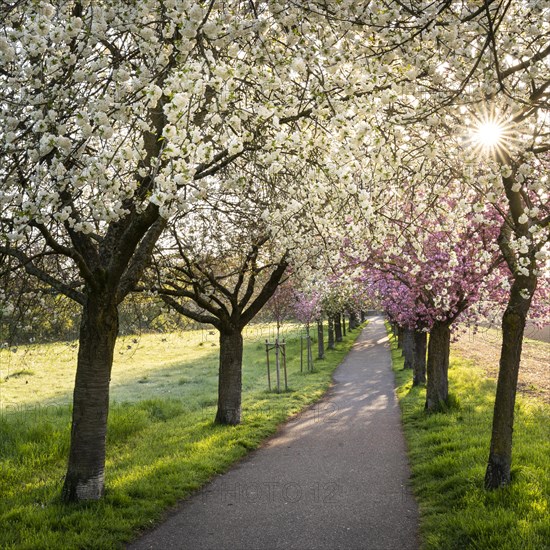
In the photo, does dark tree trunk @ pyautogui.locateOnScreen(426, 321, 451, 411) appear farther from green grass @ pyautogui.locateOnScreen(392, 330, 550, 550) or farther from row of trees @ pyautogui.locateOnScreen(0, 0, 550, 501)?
row of trees @ pyautogui.locateOnScreen(0, 0, 550, 501)

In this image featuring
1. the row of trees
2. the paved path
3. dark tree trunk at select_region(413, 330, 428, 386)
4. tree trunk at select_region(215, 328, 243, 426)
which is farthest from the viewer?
dark tree trunk at select_region(413, 330, 428, 386)

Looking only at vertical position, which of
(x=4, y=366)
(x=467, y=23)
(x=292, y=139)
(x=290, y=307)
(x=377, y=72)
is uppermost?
(x=467, y=23)

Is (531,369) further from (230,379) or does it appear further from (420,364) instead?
(230,379)

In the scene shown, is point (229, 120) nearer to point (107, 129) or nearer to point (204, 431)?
point (107, 129)

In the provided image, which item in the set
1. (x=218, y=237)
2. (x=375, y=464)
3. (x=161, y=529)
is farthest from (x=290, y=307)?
(x=161, y=529)

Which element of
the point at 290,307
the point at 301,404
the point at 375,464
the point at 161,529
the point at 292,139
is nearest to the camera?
the point at 292,139

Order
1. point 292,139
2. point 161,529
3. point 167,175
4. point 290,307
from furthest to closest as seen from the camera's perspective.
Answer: point 290,307 < point 161,529 < point 292,139 < point 167,175

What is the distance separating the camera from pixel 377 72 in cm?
530

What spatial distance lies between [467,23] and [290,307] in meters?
26.4

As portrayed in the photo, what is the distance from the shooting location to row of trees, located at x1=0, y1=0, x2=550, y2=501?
15.4 feet

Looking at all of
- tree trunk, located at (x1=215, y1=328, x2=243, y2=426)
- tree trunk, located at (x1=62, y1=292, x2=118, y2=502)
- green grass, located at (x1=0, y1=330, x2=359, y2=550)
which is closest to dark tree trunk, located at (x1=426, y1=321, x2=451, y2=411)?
green grass, located at (x1=0, y1=330, x2=359, y2=550)

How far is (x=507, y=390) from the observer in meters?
7.76

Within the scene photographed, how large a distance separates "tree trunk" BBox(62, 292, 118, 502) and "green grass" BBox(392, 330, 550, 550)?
4971mm

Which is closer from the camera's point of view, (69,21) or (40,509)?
(69,21)
